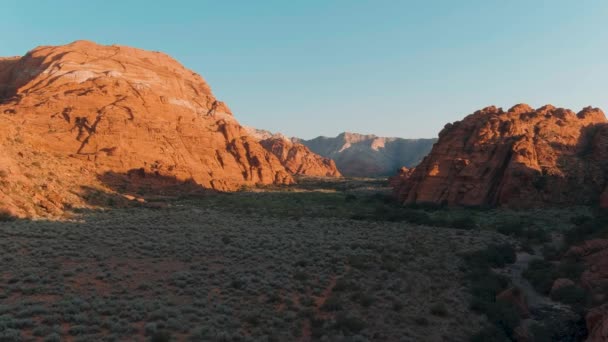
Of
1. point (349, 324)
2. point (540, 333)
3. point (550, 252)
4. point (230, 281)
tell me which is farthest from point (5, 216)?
point (550, 252)

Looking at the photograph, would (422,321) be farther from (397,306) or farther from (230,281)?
(230,281)

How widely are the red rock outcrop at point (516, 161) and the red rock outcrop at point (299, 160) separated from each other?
70.8 m

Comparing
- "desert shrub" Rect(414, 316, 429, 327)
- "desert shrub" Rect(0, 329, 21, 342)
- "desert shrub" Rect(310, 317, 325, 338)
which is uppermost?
"desert shrub" Rect(0, 329, 21, 342)

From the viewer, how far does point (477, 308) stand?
13.8 meters

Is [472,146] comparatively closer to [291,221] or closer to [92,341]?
[291,221]

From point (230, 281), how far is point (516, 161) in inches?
1371

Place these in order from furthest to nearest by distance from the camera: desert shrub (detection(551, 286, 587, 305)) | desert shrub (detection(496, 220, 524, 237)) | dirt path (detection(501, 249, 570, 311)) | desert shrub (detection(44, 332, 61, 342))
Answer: desert shrub (detection(496, 220, 524, 237))
dirt path (detection(501, 249, 570, 311))
desert shrub (detection(551, 286, 587, 305))
desert shrub (detection(44, 332, 61, 342))

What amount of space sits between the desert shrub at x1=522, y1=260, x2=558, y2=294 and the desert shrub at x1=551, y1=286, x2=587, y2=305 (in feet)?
→ 3.26

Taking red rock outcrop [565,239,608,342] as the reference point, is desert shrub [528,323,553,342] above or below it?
below

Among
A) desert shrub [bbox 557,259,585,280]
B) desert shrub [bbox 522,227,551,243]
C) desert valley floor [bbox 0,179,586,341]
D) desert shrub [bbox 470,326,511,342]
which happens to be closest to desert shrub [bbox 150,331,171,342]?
desert valley floor [bbox 0,179,586,341]

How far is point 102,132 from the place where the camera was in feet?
153

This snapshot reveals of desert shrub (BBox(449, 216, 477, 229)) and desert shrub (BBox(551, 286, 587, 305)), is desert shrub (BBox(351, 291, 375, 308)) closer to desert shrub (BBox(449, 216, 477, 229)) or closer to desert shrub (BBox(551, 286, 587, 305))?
desert shrub (BBox(551, 286, 587, 305))

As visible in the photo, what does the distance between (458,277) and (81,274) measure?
610 inches

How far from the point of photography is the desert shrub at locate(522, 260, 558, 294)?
16.6 meters
